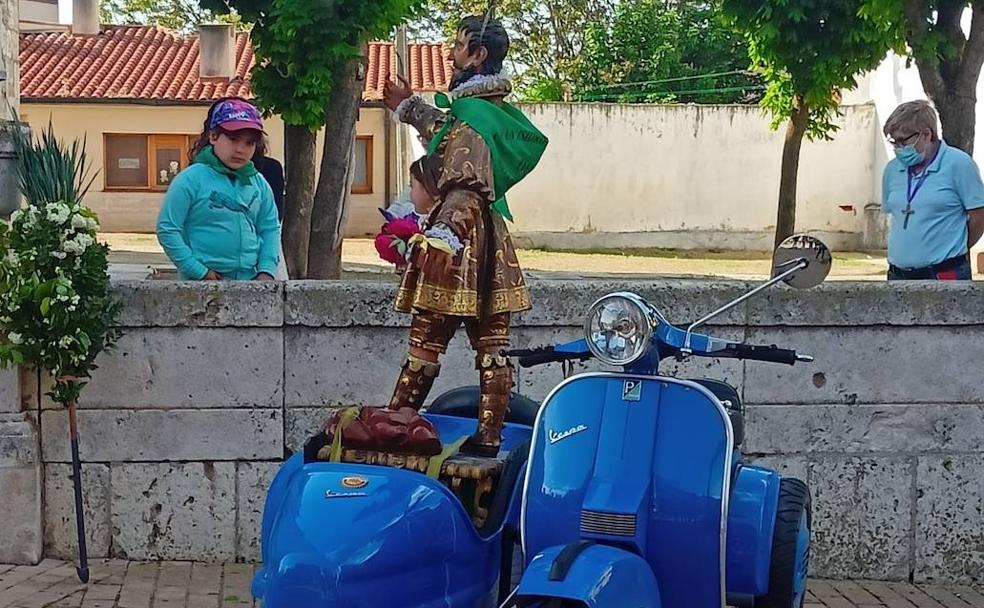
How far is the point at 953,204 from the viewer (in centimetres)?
582

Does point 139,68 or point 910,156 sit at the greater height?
point 139,68

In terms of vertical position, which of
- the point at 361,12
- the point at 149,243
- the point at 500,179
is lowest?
the point at 149,243

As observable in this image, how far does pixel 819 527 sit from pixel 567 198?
18.7 metres

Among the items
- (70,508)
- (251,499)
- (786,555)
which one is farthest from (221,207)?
(786,555)

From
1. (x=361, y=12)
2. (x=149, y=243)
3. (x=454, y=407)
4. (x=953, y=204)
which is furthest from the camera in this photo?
(x=149, y=243)

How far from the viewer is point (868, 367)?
545cm

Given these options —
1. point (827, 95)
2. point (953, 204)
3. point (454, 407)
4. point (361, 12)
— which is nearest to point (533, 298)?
point (454, 407)

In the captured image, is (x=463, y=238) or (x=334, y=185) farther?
(x=334, y=185)

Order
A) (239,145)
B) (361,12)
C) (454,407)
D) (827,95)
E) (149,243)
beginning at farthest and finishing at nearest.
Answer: (149,243), (827,95), (361,12), (239,145), (454,407)

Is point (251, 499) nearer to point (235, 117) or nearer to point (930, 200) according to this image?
point (235, 117)

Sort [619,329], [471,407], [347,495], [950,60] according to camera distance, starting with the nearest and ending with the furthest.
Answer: [619,329]
[347,495]
[471,407]
[950,60]

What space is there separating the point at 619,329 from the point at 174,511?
9.27 ft

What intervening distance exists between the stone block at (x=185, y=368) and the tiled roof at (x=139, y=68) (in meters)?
20.9

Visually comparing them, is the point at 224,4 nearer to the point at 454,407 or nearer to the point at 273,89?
the point at 273,89
